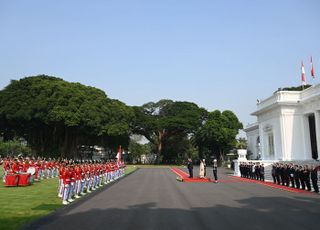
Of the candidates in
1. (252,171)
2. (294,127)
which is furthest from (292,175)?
(294,127)

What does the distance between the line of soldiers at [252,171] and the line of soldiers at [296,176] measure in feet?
10.1

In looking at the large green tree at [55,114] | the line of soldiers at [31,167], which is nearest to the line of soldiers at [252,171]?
the line of soldiers at [31,167]

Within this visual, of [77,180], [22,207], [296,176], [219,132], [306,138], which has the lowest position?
[22,207]

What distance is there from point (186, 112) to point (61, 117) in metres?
34.9

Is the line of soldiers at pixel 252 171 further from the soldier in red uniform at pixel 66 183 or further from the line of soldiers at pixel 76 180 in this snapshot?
the soldier in red uniform at pixel 66 183

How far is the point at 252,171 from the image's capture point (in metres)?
30.8

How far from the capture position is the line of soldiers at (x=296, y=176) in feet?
63.9

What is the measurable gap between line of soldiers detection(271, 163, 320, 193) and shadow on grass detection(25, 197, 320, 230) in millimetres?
5805

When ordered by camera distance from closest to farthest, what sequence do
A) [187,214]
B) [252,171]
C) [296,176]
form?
1. [187,214]
2. [296,176]
3. [252,171]

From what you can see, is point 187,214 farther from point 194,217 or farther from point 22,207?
point 22,207

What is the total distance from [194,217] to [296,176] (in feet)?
41.3

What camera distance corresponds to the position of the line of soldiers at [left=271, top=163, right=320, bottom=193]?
767 inches

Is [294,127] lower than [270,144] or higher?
higher

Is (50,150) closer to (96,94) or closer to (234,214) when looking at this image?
(96,94)
